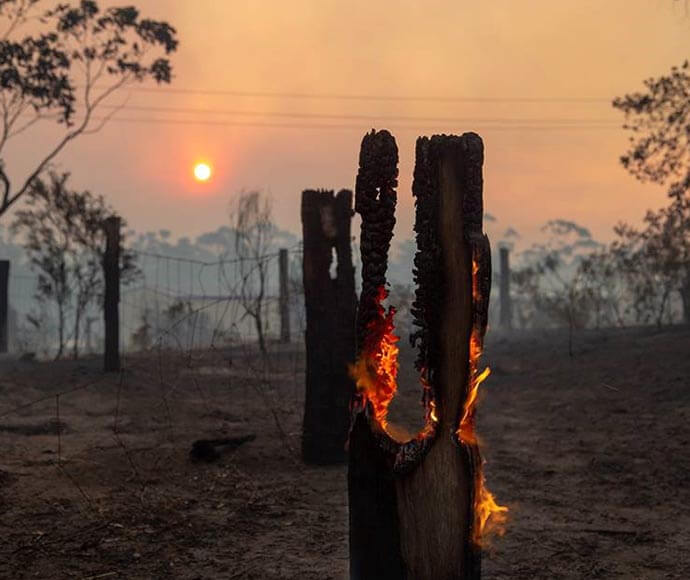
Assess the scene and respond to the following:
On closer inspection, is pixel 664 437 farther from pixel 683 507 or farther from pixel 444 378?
pixel 444 378

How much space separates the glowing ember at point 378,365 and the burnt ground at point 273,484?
5.85 ft

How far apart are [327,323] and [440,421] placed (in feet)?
13.6

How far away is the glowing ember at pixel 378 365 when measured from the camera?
3.11 metres

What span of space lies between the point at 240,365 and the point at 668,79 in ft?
35.5

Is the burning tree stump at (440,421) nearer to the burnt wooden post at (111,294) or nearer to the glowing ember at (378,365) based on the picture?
the glowing ember at (378,365)

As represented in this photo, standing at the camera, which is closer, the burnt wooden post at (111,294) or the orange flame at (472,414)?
the orange flame at (472,414)

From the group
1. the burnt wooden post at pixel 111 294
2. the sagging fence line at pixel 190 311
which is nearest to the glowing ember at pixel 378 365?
the sagging fence line at pixel 190 311

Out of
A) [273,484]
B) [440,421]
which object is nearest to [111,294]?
[273,484]

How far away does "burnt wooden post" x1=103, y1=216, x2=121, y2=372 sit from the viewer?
12828 millimetres

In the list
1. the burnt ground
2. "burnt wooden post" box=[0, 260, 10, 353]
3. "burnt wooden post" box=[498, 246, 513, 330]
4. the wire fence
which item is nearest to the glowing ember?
the burnt ground

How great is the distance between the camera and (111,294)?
42.4 feet

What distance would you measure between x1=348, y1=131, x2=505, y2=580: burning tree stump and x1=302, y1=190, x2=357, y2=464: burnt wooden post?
13.1ft

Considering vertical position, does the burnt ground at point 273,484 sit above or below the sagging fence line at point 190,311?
below

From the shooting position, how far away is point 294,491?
6.28 metres
